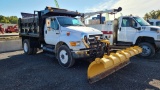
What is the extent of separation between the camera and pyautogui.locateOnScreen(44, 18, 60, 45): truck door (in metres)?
7.56

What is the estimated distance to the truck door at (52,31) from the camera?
7563 mm

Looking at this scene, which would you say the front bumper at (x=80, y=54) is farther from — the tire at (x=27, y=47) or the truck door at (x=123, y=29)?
the tire at (x=27, y=47)

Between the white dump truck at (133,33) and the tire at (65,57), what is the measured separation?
4207 mm

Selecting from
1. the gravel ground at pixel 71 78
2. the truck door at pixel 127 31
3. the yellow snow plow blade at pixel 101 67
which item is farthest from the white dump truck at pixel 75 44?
the truck door at pixel 127 31

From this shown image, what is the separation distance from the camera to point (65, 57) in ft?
22.7

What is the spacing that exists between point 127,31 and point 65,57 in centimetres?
458

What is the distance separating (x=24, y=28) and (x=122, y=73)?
6.96 metres

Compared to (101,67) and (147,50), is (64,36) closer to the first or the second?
(101,67)

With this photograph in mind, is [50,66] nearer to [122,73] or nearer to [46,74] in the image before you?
[46,74]

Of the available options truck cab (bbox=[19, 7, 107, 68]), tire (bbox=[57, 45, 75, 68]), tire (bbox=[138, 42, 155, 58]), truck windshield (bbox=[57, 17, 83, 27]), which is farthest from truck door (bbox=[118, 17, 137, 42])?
tire (bbox=[57, 45, 75, 68])

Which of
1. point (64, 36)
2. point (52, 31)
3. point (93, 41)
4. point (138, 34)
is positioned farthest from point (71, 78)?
point (138, 34)

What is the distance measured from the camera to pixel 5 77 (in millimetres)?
5863

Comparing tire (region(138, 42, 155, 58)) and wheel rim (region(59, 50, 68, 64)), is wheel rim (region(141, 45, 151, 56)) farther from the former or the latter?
wheel rim (region(59, 50, 68, 64))

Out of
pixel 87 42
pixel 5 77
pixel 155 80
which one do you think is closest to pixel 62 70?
pixel 87 42
